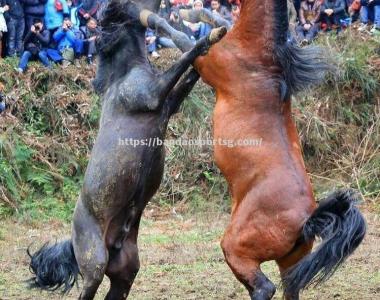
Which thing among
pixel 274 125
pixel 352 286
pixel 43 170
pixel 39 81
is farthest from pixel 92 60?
pixel 274 125

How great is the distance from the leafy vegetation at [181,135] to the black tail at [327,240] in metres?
Result: 6.67

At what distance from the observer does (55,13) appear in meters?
13.2

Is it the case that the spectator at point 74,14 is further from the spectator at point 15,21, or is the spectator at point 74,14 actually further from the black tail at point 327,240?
the black tail at point 327,240

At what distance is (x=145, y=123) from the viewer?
247 inches

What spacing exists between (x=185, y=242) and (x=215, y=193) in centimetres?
283

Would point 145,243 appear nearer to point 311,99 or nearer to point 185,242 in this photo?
point 185,242

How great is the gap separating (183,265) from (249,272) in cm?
317

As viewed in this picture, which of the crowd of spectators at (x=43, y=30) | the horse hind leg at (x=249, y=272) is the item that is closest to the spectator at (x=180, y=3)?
the crowd of spectators at (x=43, y=30)

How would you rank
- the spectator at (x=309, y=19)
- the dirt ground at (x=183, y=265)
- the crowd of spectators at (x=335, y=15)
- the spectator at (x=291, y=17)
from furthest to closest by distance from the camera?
the crowd of spectators at (x=335, y=15), the spectator at (x=309, y=19), the dirt ground at (x=183, y=265), the spectator at (x=291, y=17)

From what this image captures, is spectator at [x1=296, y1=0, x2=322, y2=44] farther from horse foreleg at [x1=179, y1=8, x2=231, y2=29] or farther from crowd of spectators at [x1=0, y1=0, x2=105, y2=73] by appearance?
horse foreleg at [x1=179, y1=8, x2=231, y2=29]

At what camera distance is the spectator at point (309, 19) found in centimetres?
1414

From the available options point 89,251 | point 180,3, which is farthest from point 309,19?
point 89,251

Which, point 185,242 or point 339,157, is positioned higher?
point 185,242

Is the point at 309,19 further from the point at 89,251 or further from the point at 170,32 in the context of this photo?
the point at 89,251
